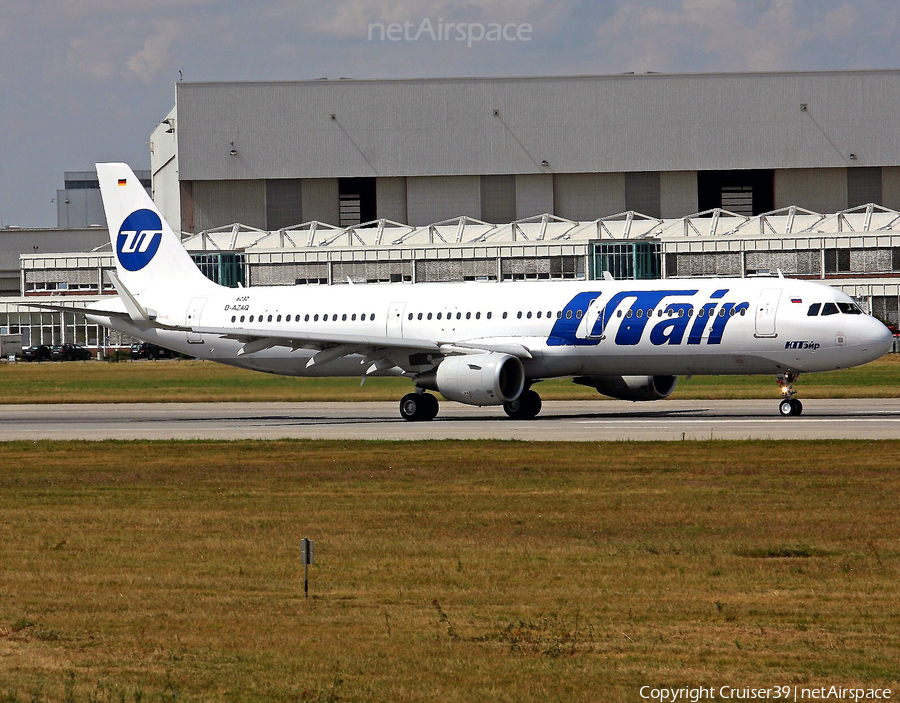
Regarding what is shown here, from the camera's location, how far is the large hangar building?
109500 mm

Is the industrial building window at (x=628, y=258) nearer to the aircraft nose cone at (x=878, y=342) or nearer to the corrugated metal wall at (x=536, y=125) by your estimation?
the corrugated metal wall at (x=536, y=125)

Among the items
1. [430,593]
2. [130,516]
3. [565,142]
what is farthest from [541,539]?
[565,142]

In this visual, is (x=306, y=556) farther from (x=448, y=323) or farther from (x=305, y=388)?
(x=305, y=388)

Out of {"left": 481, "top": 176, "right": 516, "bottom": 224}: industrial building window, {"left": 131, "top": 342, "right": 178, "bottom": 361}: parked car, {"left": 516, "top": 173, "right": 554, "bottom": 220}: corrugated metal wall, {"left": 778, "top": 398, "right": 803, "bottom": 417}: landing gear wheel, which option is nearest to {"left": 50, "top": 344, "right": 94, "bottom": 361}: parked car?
{"left": 131, "top": 342, "right": 178, "bottom": 361}: parked car

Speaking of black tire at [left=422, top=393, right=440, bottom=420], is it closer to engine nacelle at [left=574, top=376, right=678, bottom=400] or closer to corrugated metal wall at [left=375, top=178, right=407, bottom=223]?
engine nacelle at [left=574, top=376, right=678, bottom=400]

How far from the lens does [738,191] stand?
117m

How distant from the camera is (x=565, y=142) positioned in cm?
11056

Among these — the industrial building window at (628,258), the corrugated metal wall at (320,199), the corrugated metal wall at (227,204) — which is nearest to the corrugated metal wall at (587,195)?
the industrial building window at (628,258)

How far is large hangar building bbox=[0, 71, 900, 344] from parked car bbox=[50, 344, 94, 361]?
3.87m

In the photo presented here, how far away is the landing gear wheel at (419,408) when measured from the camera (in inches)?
1448

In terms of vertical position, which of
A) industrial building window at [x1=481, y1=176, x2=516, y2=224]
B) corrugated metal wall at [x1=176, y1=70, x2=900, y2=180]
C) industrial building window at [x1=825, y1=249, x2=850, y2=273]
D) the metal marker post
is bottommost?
the metal marker post

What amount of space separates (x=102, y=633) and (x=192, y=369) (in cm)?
6423

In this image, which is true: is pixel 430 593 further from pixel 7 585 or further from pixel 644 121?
pixel 644 121

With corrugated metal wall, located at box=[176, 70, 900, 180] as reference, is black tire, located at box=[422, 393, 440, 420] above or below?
below
